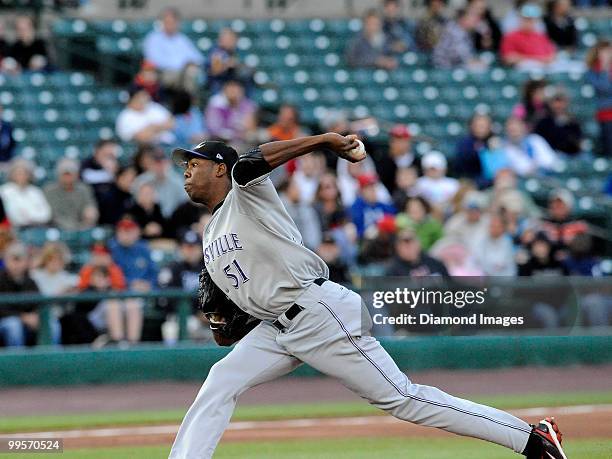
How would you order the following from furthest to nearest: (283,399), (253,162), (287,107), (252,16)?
(252,16), (287,107), (283,399), (253,162)

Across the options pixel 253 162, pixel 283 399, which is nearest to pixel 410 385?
pixel 253 162

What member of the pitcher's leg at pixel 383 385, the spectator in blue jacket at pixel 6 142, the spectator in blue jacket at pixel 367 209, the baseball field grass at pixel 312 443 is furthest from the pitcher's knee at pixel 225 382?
the spectator in blue jacket at pixel 6 142

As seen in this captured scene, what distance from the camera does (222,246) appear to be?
20.7 feet

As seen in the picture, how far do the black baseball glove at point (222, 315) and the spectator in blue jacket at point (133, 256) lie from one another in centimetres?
595

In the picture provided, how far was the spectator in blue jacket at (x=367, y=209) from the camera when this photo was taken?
1359 centimetres

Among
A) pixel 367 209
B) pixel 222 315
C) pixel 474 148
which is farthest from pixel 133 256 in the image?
pixel 222 315

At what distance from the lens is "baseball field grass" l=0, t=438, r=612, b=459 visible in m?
8.12

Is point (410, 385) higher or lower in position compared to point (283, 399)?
higher

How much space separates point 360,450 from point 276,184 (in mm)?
5296

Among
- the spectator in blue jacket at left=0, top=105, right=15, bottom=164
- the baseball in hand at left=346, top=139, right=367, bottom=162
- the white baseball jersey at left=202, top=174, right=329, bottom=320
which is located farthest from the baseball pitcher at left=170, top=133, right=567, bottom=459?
the spectator in blue jacket at left=0, top=105, right=15, bottom=164

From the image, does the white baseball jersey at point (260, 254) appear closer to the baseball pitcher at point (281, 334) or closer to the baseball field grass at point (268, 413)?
the baseball pitcher at point (281, 334)

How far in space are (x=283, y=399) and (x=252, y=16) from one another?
765cm

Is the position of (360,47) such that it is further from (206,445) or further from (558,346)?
(206,445)

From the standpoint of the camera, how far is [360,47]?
55.4 ft
